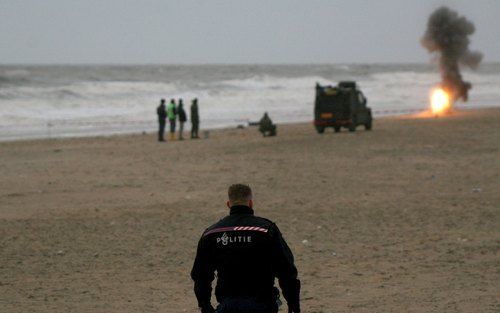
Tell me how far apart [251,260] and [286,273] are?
0.23 meters

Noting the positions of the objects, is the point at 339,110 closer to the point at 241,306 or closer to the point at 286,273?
the point at 286,273

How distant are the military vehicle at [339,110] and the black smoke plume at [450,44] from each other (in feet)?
75.2

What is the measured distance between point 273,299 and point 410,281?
17.2 ft

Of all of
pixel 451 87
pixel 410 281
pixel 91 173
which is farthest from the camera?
pixel 451 87

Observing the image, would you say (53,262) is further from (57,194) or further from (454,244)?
(57,194)

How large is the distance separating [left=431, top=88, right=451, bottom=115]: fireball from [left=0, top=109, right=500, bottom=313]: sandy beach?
29065 millimetres

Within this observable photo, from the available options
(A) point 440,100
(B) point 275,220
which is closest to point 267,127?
(B) point 275,220

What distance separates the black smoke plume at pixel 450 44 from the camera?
60.2 meters

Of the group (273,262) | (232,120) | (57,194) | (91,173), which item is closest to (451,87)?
(232,120)

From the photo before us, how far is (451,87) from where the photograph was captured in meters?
59.4

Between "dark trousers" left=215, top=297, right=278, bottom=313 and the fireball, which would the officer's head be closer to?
"dark trousers" left=215, top=297, right=278, bottom=313

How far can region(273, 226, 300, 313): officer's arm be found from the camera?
5738mm

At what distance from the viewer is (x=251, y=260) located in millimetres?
5738

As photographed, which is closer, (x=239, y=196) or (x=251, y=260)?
(x=251, y=260)
